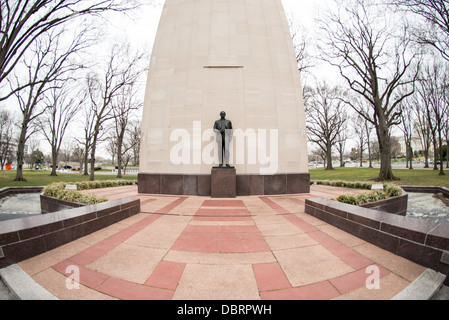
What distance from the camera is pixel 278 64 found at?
10.7 metres

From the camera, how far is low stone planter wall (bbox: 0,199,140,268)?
120 inches

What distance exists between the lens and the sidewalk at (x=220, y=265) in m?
2.44

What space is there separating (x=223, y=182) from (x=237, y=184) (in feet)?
3.06

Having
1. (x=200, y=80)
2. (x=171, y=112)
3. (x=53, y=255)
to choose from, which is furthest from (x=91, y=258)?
(x=200, y=80)

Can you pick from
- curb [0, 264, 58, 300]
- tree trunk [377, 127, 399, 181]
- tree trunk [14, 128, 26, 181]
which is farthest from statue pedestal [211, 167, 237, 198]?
tree trunk [14, 128, 26, 181]

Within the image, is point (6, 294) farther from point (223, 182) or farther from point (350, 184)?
point (350, 184)

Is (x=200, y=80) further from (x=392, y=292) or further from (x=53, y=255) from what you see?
(x=392, y=292)

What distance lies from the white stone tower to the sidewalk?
16.7 feet

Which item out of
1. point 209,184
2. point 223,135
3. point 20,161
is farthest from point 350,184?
point 20,161

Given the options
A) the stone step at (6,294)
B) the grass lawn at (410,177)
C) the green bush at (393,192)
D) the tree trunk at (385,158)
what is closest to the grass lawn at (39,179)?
the stone step at (6,294)

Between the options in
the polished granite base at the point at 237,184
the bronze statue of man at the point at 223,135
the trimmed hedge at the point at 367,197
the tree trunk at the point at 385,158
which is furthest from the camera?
the tree trunk at the point at 385,158

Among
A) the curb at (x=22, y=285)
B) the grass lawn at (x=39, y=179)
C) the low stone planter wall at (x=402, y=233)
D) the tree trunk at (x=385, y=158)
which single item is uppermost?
the tree trunk at (x=385, y=158)

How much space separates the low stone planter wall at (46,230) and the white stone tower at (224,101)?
5.07m

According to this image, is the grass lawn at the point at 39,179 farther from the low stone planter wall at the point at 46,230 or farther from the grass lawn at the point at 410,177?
the grass lawn at the point at 410,177
